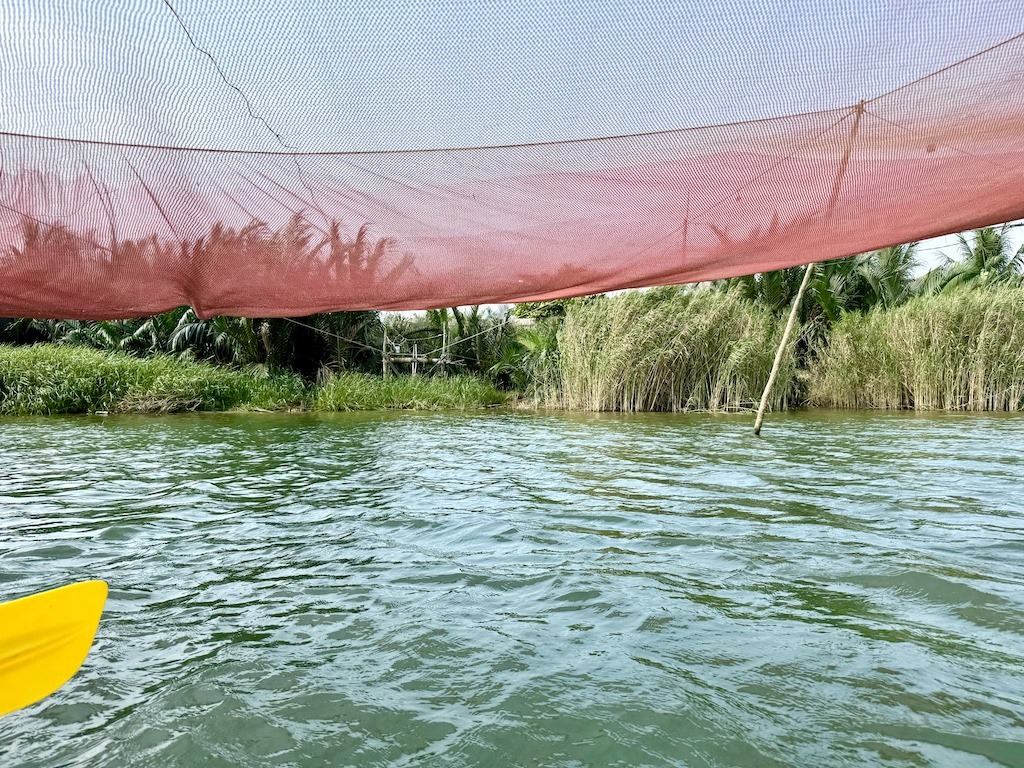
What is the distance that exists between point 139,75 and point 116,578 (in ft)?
6.61

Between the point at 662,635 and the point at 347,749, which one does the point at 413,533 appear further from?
the point at 347,749

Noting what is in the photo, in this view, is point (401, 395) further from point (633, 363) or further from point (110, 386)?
point (110, 386)

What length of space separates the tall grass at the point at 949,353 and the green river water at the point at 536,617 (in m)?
8.63

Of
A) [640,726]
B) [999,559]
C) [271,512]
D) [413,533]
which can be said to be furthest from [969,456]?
[640,726]

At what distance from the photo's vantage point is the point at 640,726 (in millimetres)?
2000

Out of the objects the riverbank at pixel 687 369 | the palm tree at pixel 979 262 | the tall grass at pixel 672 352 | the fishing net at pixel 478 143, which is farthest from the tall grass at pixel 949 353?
the fishing net at pixel 478 143

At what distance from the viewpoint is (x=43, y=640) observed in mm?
2062

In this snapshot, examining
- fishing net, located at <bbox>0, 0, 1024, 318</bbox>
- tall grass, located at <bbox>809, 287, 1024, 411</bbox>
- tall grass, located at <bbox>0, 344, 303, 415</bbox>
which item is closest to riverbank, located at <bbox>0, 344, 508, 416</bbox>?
tall grass, located at <bbox>0, 344, 303, 415</bbox>

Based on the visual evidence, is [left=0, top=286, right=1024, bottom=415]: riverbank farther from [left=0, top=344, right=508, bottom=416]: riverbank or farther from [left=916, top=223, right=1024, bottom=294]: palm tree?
[left=916, top=223, right=1024, bottom=294]: palm tree

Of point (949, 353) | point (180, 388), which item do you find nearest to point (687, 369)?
point (949, 353)

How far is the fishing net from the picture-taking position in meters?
2.26

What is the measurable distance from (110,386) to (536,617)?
46.2 feet

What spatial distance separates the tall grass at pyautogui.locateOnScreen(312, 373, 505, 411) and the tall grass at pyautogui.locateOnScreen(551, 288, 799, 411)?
9.71ft

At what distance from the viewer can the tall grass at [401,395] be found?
16156 mm
